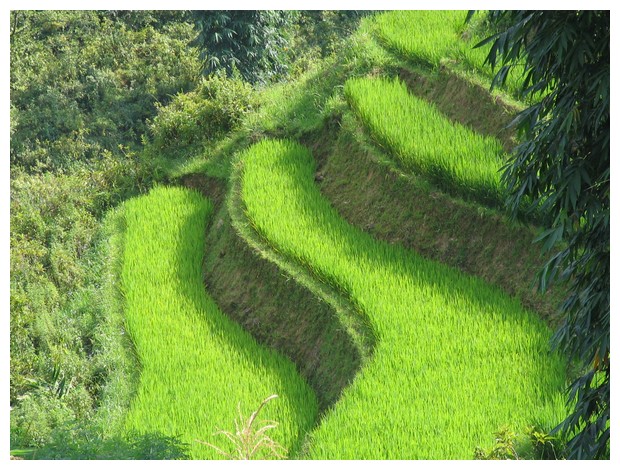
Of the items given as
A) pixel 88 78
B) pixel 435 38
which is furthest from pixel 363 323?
pixel 88 78

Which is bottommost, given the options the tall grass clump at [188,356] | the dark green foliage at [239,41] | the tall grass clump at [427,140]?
the tall grass clump at [188,356]

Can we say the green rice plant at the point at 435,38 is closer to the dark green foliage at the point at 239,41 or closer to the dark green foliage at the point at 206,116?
the dark green foliage at the point at 206,116

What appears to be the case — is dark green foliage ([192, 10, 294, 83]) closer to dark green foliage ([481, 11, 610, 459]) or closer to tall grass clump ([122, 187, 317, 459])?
tall grass clump ([122, 187, 317, 459])

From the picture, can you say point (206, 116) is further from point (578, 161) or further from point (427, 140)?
point (578, 161)

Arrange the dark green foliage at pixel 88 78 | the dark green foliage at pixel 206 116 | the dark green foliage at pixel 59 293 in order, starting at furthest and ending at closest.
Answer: the dark green foliage at pixel 88 78 < the dark green foliage at pixel 206 116 < the dark green foliage at pixel 59 293

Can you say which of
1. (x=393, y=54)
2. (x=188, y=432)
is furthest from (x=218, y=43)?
(x=188, y=432)

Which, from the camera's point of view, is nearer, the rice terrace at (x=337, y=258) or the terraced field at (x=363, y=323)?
the rice terrace at (x=337, y=258)

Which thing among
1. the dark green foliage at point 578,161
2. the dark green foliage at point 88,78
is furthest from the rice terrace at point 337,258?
the dark green foliage at point 88,78
